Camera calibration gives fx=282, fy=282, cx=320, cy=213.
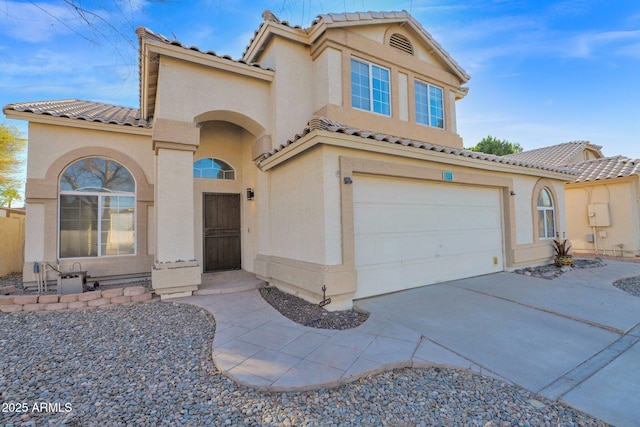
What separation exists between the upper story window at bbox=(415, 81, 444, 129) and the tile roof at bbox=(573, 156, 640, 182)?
9.17 meters

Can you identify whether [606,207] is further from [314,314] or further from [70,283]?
[70,283]

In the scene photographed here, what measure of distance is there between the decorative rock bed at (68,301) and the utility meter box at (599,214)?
1855 centimetres

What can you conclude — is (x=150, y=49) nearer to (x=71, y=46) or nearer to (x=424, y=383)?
(x=71, y=46)

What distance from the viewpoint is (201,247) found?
8.74 metres

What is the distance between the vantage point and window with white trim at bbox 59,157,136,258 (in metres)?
8.03

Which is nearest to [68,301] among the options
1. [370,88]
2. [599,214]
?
[370,88]

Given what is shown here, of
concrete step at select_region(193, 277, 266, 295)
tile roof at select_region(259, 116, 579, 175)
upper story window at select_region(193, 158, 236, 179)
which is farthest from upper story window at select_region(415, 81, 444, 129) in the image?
concrete step at select_region(193, 277, 266, 295)

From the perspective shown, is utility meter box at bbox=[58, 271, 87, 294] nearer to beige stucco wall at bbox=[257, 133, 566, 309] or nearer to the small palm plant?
beige stucco wall at bbox=[257, 133, 566, 309]

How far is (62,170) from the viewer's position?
26.0 ft

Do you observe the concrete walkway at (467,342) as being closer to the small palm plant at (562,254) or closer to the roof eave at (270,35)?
the small palm plant at (562,254)

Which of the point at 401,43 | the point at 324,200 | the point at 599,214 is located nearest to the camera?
the point at 324,200

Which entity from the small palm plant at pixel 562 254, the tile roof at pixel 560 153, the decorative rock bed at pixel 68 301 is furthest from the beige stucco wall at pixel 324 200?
the tile roof at pixel 560 153

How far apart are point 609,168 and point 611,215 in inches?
99.3

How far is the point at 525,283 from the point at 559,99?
1081cm
